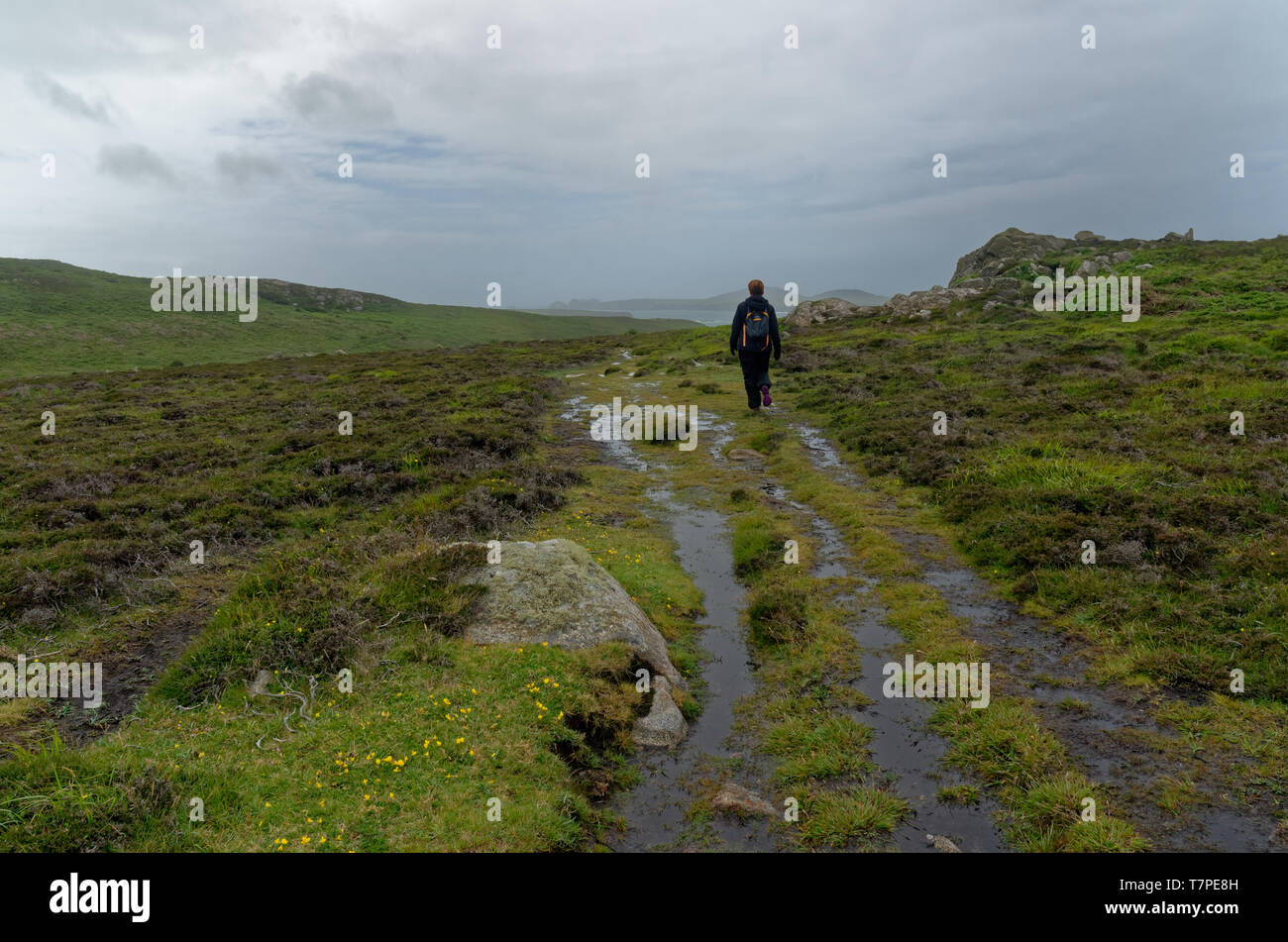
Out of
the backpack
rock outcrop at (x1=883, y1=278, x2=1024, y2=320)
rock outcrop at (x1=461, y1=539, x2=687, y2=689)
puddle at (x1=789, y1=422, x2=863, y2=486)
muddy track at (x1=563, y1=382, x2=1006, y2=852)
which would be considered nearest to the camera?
muddy track at (x1=563, y1=382, x2=1006, y2=852)

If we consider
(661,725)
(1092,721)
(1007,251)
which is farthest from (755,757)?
(1007,251)

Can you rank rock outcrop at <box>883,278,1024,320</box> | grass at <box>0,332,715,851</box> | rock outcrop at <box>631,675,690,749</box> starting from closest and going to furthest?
grass at <box>0,332,715,851</box> → rock outcrop at <box>631,675,690,749</box> → rock outcrop at <box>883,278,1024,320</box>

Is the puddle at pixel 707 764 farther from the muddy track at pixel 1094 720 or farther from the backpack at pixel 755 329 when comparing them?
the backpack at pixel 755 329

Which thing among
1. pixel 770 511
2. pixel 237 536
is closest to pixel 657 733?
pixel 770 511

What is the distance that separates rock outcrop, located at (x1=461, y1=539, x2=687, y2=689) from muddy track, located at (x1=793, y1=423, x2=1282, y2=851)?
506 cm

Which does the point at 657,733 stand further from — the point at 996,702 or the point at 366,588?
the point at 366,588

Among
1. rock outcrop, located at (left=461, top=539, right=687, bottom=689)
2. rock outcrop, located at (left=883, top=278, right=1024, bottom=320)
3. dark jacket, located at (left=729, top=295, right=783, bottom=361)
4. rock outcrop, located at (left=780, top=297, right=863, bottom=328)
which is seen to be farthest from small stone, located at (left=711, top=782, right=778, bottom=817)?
rock outcrop, located at (left=780, top=297, right=863, bottom=328)

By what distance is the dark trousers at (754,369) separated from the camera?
24.0 m

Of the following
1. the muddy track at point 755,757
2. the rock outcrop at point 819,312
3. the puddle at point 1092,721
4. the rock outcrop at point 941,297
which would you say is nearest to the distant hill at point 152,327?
the rock outcrop at point 819,312

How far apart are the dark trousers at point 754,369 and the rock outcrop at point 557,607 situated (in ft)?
47.6

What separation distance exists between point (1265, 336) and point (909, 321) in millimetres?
29798

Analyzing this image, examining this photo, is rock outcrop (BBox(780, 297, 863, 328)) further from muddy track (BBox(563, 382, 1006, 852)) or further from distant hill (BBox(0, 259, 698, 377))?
distant hill (BBox(0, 259, 698, 377))

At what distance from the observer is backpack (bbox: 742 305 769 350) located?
2207 centimetres
